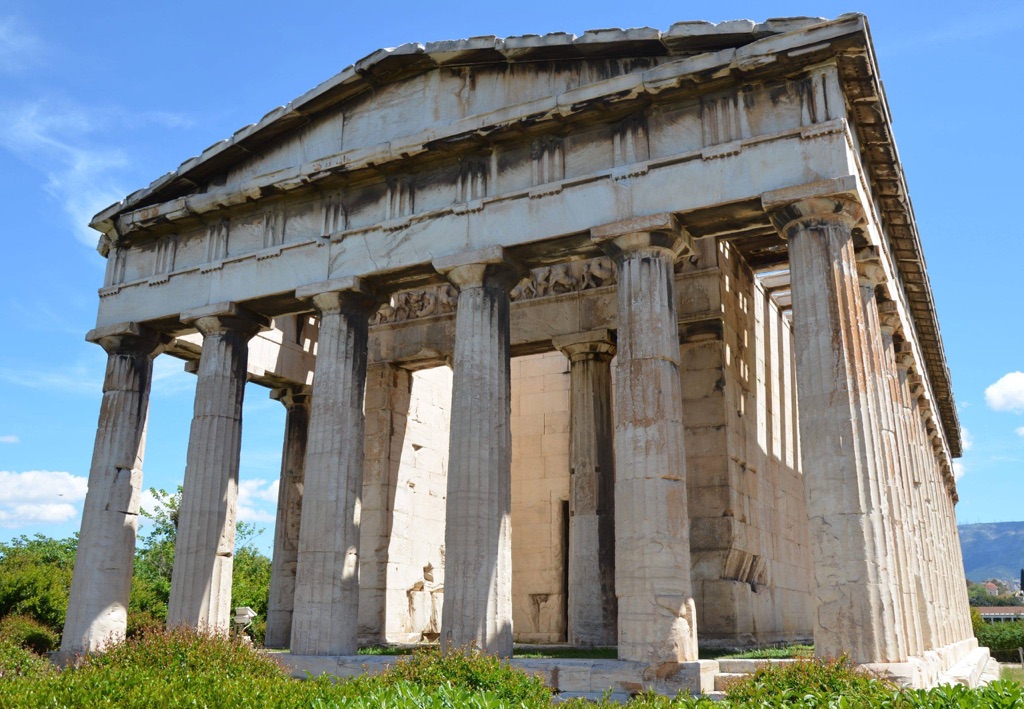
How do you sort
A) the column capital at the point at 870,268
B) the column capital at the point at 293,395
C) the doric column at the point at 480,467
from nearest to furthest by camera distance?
the doric column at the point at 480,467 < the column capital at the point at 870,268 < the column capital at the point at 293,395

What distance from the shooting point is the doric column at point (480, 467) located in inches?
644

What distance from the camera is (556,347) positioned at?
22.2 m

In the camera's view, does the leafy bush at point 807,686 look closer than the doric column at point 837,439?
Yes

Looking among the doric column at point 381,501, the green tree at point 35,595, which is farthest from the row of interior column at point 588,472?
the green tree at point 35,595

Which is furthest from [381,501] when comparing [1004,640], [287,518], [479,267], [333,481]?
[1004,640]

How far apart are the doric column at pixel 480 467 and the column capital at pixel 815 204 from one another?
5255 mm

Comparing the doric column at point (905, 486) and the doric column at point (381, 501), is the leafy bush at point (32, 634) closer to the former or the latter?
the doric column at point (381, 501)

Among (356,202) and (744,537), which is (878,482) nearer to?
(744,537)

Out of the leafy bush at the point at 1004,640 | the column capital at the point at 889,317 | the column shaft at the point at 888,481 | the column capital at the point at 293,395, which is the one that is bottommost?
the leafy bush at the point at 1004,640

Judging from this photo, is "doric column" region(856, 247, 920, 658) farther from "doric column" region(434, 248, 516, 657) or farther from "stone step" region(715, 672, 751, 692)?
"doric column" region(434, 248, 516, 657)

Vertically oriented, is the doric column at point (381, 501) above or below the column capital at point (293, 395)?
below

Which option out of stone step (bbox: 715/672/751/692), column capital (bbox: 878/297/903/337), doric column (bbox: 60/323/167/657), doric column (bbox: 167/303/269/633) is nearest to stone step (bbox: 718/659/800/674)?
stone step (bbox: 715/672/751/692)

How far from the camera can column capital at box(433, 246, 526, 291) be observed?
17981mm

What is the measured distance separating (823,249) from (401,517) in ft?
43.1
